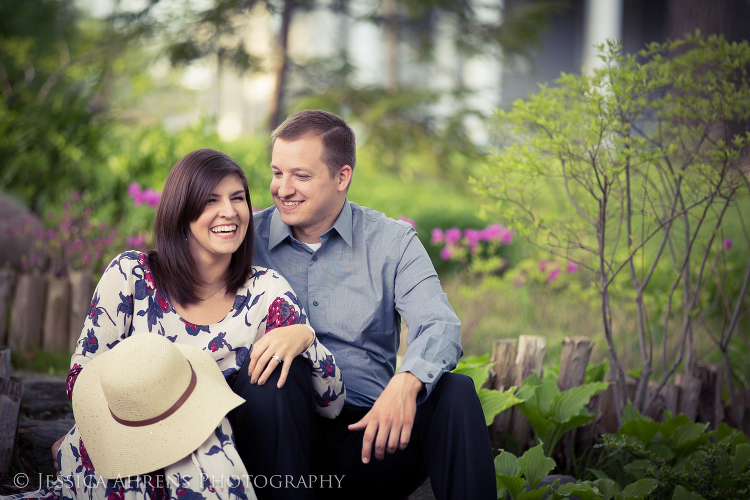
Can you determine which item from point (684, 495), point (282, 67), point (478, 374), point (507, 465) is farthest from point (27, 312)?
point (282, 67)

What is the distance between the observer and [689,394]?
321 centimetres

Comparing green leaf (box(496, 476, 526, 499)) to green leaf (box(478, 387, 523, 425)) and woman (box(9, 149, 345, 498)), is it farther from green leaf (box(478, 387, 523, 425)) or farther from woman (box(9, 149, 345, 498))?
woman (box(9, 149, 345, 498))

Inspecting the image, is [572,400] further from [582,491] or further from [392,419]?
[392,419]

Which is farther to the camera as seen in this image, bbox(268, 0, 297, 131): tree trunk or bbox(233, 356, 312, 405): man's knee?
bbox(268, 0, 297, 131): tree trunk

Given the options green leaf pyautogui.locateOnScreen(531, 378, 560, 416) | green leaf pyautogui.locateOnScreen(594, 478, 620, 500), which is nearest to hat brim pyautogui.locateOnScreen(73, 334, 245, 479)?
green leaf pyautogui.locateOnScreen(594, 478, 620, 500)

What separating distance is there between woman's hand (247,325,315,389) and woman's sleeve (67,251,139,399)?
0.45 metres

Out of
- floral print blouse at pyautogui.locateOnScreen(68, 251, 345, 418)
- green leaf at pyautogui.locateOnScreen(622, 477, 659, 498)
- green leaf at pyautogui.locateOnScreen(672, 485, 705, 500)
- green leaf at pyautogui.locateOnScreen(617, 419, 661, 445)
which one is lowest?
green leaf at pyautogui.locateOnScreen(672, 485, 705, 500)

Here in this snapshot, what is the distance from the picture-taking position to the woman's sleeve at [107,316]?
74.9 inches

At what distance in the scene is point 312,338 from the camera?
190 centimetres

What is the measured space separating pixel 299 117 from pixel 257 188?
322cm

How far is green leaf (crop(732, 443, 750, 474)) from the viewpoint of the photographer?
2.49 meters

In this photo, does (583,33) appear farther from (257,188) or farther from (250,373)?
(250,373)

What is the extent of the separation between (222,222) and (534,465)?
137cm

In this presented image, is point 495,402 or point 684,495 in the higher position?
point 495,402
